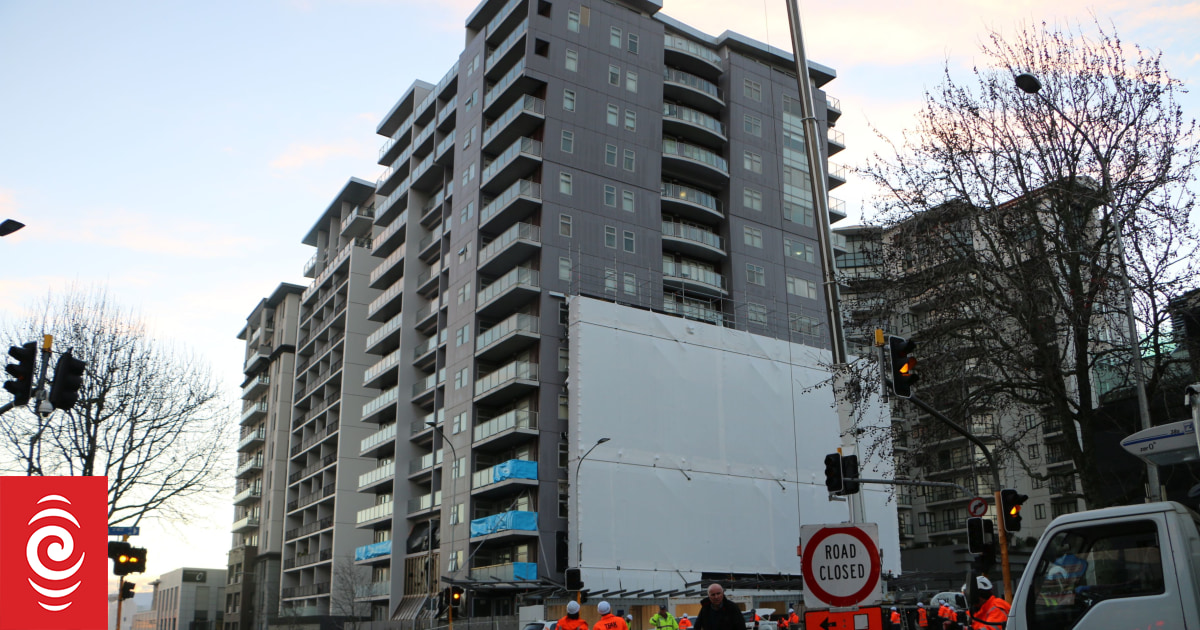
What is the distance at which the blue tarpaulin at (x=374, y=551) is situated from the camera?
63312mm

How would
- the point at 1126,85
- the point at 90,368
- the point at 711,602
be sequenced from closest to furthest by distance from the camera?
the point at 711,602 < the point at 1126,85 < the point at 90,368

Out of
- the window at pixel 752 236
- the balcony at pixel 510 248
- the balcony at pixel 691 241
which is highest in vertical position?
the window at pixel 752 236

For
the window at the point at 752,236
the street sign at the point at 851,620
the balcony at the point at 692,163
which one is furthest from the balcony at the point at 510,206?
the street sign at the point at 851,620

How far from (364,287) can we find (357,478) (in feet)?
52.8

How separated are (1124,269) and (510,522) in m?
36.6

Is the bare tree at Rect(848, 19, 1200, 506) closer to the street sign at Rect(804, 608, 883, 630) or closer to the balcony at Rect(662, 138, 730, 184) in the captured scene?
the street sign at Rect(804, 608, 883, 630)

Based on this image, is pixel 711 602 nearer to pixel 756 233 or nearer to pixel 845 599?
pixel 845 599

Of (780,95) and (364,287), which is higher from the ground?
(780,95)

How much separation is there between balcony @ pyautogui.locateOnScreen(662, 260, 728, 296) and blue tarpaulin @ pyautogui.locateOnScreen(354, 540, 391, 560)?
24.5m

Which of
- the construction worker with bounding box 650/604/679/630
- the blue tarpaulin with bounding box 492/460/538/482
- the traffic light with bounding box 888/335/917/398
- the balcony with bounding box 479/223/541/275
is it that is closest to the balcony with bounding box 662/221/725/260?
the balcony with bounding box 479/223/541/275

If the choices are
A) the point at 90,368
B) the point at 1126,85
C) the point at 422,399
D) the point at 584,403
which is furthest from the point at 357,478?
the point at 1126,85

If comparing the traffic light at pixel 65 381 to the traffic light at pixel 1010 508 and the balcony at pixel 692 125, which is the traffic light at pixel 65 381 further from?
the balcony at pixel 692 125

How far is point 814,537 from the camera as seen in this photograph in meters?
8.68

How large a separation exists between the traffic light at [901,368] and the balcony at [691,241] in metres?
44.5
